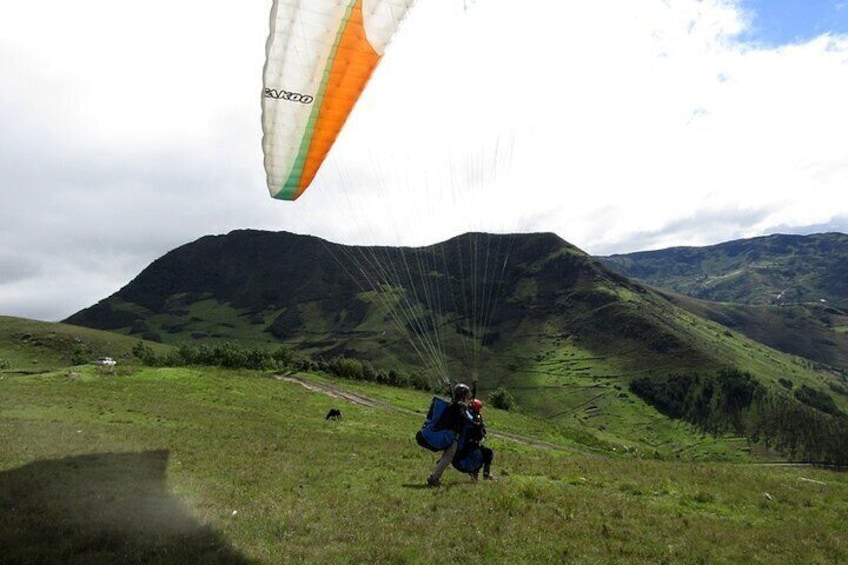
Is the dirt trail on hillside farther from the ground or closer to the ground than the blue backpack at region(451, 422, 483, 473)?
closer to the ground

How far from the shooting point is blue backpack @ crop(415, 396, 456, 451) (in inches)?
485

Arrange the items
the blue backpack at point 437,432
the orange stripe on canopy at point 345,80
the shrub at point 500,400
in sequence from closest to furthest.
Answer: the orange stripe on canopy at point 345,80
the blue backpack at point 437,432
the shrub at point 500,400

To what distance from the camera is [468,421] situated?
1255cm

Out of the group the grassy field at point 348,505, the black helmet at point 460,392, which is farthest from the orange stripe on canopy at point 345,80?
the grassy field at point 348,505

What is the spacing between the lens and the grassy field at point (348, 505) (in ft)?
26.1

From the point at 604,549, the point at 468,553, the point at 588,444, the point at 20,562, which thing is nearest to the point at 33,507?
the point at 20,562

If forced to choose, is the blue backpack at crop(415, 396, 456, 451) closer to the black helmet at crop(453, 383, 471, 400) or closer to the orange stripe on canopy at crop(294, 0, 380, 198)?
the black helmet at crop(453, 383, 471, 400)

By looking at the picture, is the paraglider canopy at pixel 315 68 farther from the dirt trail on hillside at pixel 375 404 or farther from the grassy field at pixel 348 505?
the dirt trail on hillside at pixel 375 404

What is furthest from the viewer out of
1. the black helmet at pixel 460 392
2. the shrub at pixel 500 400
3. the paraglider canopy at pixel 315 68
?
the shrub at pixel 500 400

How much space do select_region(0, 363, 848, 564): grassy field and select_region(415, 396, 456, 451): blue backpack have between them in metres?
1.01

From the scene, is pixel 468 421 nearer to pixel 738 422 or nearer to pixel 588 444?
pixel 588 444

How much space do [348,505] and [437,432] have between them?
2.72m

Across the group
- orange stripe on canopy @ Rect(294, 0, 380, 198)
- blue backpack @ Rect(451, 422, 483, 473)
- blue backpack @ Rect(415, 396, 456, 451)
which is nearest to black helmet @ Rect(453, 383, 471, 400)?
blue backpack @ Rect(415, 396, 456, 451)

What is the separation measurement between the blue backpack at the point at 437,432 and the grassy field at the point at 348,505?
3.30ft
